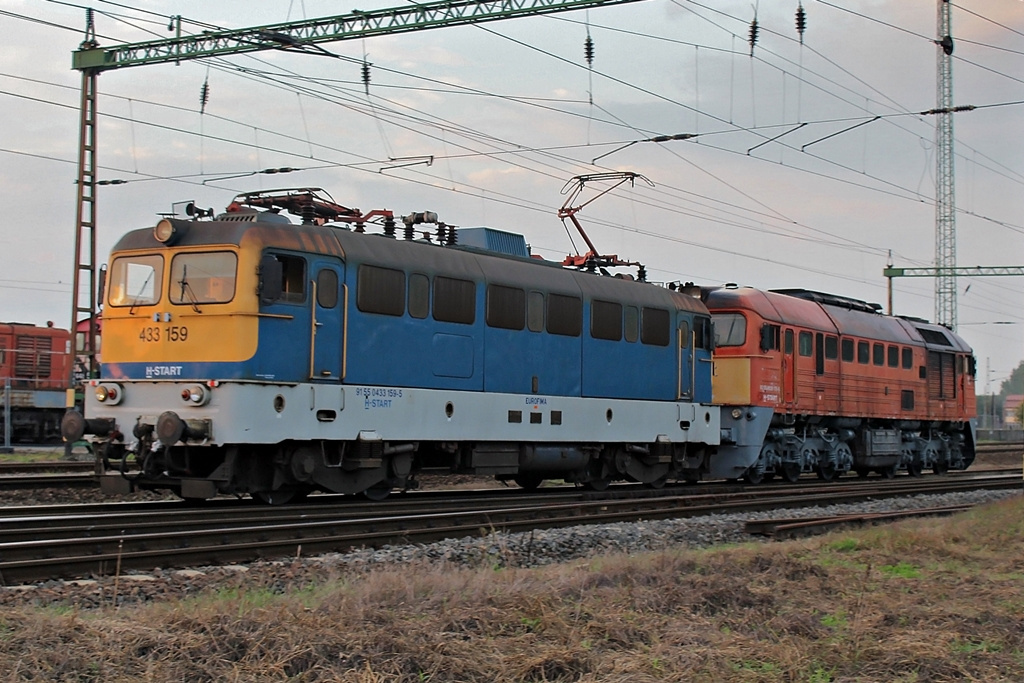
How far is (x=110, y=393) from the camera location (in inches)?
582

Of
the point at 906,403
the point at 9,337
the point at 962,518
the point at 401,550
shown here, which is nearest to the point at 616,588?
the point at 401,550

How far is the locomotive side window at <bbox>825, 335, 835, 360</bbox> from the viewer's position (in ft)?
84.7

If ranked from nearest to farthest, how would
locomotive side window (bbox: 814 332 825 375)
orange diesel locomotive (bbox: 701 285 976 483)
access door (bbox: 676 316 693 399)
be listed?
access door (bbox: 676 316 693 399)
orange diesel locomotive (bbox: 701 285 976 483)
locomotive side window (bbox: 814 332 825 375)

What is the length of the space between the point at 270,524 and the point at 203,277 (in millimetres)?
3671

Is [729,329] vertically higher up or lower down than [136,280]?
higher up

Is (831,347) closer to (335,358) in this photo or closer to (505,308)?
(505,308)

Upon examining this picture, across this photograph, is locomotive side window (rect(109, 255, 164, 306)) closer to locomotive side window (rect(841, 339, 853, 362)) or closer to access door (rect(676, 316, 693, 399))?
access door (rect(676, 316, 693, 399))

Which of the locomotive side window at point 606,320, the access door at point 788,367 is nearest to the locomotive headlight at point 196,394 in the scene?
the locomotive side window at point 606,320

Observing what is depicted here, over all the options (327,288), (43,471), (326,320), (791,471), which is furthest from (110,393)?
(791,471)

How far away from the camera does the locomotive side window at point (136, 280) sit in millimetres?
15086

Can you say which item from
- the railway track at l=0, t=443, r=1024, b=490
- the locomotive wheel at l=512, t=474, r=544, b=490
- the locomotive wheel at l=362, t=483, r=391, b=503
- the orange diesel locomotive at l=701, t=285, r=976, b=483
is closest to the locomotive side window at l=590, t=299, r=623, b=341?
the locomotive wheel at l=512, t=474, r=544, b=490

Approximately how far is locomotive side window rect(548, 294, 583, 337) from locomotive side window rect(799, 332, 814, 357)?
7.36 meters

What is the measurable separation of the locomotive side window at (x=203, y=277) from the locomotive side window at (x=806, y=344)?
14320mm

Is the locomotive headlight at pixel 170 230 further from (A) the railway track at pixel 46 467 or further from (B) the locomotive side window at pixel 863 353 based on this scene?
(B) the locomotive side window at pixel 863 353
